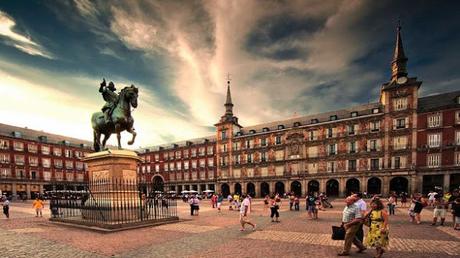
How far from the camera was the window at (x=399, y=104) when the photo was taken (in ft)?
115

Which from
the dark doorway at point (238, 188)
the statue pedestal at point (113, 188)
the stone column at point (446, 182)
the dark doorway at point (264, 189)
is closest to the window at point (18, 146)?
the dark doorway at point (238, 188)

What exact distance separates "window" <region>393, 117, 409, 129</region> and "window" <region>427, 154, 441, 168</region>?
5.14 meters

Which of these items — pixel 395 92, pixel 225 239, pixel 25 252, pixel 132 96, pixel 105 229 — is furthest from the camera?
pixel 395 92

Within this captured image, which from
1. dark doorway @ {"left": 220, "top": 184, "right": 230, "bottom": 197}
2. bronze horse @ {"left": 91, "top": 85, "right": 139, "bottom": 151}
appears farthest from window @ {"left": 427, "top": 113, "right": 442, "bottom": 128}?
bronze horse @ {"left": 91, "top": 85, "right": 139, "bottom": 151}

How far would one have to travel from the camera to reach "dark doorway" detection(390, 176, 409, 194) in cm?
3464

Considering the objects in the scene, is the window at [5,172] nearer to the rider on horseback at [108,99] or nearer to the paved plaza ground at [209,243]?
the paved plaza ground at [209,243]

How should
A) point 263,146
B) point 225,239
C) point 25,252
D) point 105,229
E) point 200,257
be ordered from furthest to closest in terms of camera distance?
point 263,146, point 105,229, point 225,239, point 25,252, point 200,257

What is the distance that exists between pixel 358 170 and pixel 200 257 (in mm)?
37958

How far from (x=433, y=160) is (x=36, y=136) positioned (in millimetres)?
75992

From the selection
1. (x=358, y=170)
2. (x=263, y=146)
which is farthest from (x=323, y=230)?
(x=263, y=146)

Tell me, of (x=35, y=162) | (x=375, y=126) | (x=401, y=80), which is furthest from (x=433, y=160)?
(x=35, y=162)

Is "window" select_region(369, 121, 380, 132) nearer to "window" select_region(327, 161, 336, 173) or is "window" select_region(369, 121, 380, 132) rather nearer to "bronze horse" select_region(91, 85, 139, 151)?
"window" select_region(327, 161, 336, 173)

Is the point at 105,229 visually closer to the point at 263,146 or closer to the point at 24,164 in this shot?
the point at 263,146

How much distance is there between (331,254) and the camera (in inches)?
259
